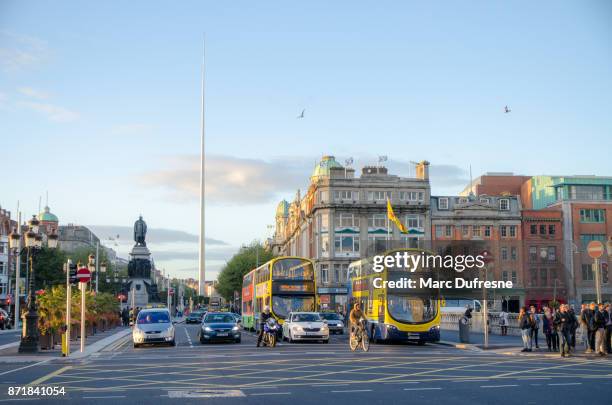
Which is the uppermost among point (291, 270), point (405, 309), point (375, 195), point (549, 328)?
point (375, 195)

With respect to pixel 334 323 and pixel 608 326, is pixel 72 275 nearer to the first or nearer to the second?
pixel 608 326

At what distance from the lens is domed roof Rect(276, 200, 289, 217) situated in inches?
6029

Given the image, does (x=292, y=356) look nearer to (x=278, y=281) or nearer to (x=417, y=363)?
(x=417, y=363)

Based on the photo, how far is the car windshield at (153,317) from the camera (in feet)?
107

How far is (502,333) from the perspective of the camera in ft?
138

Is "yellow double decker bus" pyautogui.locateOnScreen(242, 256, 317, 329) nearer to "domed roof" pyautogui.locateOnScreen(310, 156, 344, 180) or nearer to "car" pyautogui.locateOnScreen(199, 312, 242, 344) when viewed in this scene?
"car" pyautogui.locateOnScreen(199, 312, 242, 344)

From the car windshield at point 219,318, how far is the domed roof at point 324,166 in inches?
2876

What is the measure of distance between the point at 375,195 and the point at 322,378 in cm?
7612

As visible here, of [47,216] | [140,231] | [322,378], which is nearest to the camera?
[322,378]

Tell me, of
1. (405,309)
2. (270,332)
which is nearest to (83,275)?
(270,332)

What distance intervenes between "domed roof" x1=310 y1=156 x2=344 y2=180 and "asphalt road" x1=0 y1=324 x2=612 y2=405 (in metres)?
83.2

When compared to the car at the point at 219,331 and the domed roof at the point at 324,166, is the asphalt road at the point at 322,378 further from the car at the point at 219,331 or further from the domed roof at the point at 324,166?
the domed roof at the point at 324,166

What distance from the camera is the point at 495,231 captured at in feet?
297

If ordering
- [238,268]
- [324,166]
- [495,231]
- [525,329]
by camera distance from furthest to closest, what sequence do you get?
1. [238,268]
2. [324,166]
3. [495,231]
4. [525,329]
